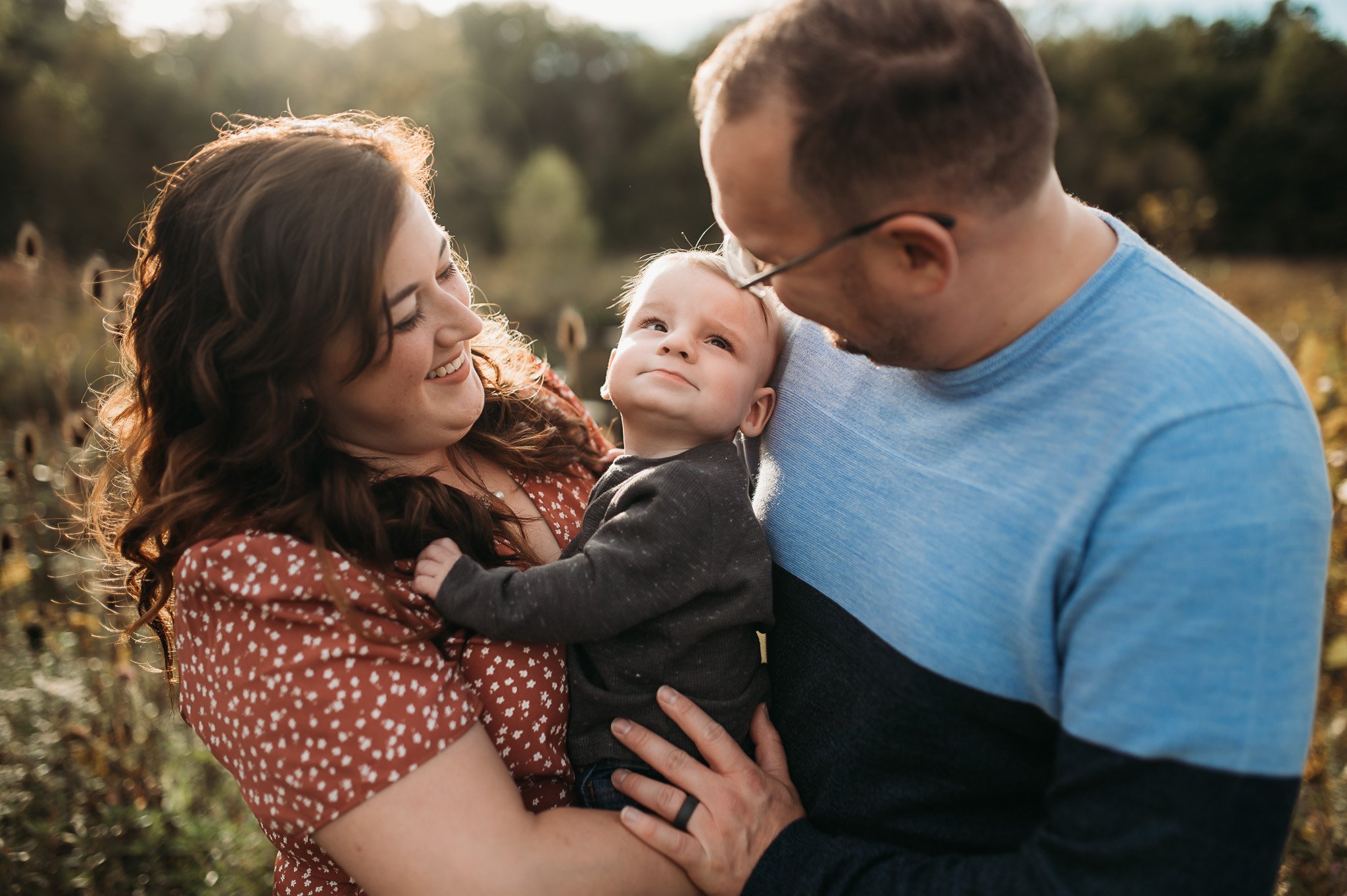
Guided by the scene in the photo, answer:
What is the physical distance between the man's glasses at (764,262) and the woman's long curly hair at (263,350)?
2.26ft

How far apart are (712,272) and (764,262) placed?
42 cm

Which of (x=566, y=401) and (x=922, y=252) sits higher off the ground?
(x=922, y=252)

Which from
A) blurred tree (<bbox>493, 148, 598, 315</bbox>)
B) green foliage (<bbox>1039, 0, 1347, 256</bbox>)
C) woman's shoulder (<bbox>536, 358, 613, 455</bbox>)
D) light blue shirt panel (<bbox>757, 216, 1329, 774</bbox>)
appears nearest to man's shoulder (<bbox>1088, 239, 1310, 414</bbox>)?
light blue shirt panel (<bbox>757, 216, 1329, 774</bbox>)

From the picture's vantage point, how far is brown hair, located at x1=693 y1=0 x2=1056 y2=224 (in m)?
1.36

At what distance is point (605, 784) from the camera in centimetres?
179

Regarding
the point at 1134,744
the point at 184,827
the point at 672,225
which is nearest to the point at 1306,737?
the point at 1134,744

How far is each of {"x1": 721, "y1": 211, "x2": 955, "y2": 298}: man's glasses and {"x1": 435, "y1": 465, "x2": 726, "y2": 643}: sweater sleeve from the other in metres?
0.44

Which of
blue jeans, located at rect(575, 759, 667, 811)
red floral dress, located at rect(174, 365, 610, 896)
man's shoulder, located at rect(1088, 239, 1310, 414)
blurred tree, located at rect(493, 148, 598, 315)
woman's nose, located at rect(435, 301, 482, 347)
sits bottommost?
blurred tree, located at rect(493, 148, 598, 315)

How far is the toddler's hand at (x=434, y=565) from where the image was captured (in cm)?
170

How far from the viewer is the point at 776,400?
2088 millimetres

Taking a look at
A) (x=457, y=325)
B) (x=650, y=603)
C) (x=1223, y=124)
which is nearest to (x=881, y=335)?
(x=650, y=603)

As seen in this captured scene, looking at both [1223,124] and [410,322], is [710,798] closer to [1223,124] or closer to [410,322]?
[410,322]

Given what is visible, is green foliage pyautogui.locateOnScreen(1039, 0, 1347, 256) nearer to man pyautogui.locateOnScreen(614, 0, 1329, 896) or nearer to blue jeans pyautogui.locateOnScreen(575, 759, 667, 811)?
man pyautogui.locateOnScreen(614, 0, 1329, 896)

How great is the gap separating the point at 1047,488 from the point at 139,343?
1.78 meters
